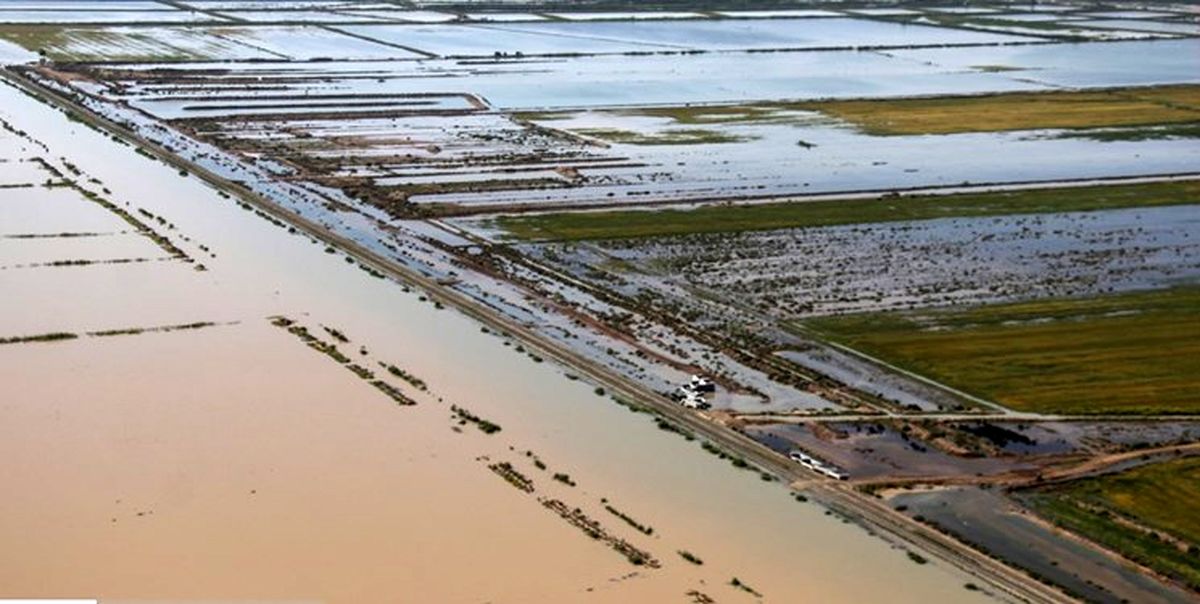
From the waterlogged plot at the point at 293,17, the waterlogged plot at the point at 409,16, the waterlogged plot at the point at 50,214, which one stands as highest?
the waterlogged plot at the point at 50,214

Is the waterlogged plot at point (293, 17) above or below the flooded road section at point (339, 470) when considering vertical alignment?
below

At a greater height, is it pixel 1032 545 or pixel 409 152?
pixel 1032 545

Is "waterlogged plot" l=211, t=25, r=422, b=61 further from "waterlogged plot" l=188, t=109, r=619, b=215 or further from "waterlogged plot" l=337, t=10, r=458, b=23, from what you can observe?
"waterlogged plot" l=188, t=109, r=619, b=215

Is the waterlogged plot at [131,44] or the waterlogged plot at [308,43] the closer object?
the waterlogged plot at [131,44]

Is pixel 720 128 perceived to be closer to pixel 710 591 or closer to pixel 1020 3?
pixel 710 591

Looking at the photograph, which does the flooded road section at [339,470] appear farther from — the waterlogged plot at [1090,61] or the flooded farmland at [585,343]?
the waterlogged plot at [1090,61]

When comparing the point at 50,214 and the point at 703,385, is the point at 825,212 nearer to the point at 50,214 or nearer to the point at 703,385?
the point at 703,385

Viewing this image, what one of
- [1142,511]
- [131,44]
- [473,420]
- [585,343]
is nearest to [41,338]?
[473,420]

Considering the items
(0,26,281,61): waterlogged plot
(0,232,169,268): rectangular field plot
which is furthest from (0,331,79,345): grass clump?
(0,26,281,61): waterlogged plot

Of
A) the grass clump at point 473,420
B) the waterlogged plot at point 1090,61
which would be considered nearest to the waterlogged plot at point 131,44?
the waterlogged plot at point 1090,61
